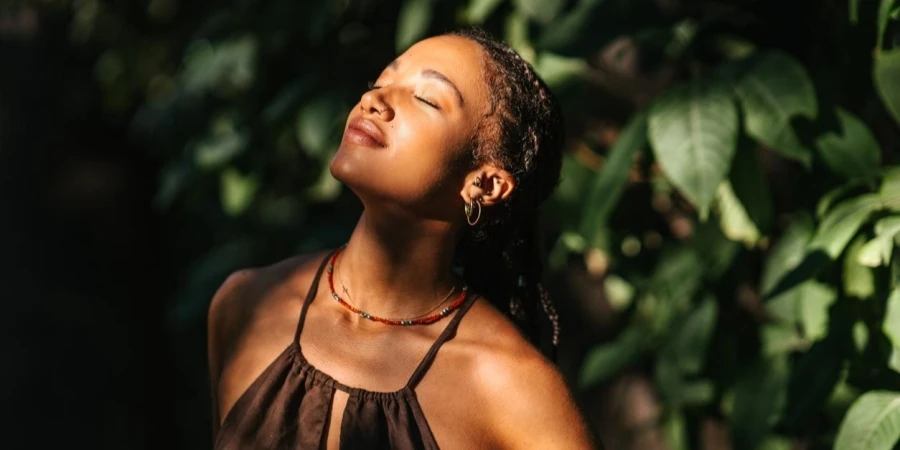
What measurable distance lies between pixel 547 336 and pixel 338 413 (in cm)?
131

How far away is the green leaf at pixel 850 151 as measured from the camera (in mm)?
2189

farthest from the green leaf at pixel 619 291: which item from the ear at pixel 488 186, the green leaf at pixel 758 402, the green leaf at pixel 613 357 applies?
the ear at pixel 488 186

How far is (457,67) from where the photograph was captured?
1.85 meters

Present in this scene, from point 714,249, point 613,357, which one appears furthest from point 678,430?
point 714,249

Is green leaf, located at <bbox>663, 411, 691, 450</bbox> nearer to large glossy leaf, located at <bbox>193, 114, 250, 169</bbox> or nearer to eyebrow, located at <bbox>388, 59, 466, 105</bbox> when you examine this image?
eyebrow, located at <bbox>388, 59, 466, 105</bbox>

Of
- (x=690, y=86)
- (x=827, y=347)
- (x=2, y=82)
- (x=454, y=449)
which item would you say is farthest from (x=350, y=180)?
(x=2, y=82)

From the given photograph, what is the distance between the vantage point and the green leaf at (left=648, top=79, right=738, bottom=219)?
2.10 metres

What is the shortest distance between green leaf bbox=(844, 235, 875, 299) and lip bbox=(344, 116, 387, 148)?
0.85 m

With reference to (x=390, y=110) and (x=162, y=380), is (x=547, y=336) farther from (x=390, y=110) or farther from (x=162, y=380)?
(x=162, y=380)

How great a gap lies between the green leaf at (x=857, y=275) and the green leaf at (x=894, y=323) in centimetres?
6

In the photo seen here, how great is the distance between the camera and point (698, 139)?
2.11 m

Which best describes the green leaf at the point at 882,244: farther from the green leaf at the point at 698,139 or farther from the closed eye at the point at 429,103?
the closed eye at the point at 429,103

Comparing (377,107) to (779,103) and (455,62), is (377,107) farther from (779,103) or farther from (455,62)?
(779,103)

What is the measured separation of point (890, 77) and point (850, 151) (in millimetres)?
165
